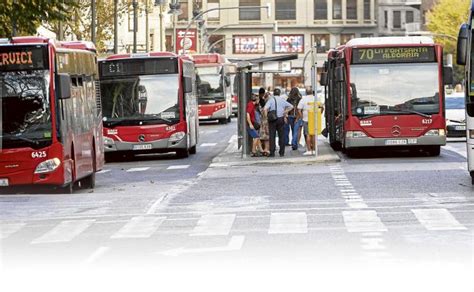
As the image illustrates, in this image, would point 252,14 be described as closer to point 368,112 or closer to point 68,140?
point 368,112

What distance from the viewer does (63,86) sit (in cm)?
2675

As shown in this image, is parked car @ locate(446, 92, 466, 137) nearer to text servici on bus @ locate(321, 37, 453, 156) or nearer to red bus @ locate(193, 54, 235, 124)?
text servici on bus @ locate(321, 37, 453, 156)

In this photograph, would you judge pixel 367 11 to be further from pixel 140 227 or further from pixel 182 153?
pixel 140 227

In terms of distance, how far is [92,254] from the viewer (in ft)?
49.2

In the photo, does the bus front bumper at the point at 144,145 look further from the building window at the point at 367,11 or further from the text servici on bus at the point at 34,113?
the building window at the point at 367,11

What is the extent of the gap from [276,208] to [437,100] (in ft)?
55.6

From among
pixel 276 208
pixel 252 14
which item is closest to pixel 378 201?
pixel 276 208

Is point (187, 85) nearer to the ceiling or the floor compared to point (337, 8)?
nearer to the floor

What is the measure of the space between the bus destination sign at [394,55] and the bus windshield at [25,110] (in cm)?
1270

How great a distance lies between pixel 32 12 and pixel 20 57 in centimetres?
151

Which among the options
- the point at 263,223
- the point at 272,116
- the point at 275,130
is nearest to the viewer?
the point at 263,223

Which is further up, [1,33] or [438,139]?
[1,33]

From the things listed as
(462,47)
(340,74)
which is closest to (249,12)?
(340,74)

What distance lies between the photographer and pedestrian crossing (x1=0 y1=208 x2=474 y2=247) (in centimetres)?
1728
